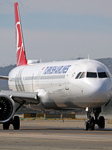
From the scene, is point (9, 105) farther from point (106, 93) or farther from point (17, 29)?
point (17, 29)

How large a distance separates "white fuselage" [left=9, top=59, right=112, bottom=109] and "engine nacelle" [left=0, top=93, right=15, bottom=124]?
339 centimetres

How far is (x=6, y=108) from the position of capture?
35.2m

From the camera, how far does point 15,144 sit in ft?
69.5

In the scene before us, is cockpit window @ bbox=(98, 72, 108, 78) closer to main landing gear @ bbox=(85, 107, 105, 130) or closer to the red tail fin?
main landing gear @ bbox=(85, 107, 105, 130)

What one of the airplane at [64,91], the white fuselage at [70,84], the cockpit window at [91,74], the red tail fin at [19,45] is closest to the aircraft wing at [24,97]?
the airplane at [64,91]

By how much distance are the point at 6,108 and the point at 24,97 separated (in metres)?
2.19

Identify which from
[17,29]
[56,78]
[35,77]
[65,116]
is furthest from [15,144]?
Result: [65,116]

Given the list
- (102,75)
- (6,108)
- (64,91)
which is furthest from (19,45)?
(102,75)

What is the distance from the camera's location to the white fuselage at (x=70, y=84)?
1328 inches

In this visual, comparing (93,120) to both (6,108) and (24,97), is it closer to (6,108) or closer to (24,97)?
(24,97)

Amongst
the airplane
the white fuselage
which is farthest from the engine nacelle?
the white fuselage

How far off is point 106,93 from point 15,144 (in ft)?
43.3

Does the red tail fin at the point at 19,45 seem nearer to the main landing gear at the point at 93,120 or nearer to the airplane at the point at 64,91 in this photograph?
the airplane at the point at 64,91

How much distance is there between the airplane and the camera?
33875 millimetres
